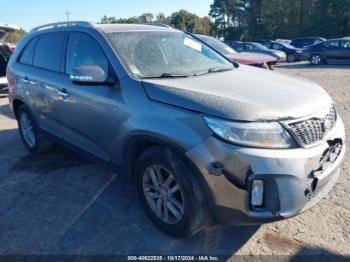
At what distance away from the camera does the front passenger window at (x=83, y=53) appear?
3414mm

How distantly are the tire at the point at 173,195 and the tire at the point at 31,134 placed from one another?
2396 millimetres

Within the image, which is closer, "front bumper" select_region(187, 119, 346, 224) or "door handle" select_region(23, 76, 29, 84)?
"front bumper" select_region(187, 119, 346, 224)

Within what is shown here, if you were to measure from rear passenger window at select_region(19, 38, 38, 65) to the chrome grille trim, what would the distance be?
148 inches

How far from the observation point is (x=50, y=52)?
14.2ft

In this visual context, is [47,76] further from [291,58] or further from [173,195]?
[291,58]

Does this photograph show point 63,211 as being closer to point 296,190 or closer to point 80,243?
point 80,243

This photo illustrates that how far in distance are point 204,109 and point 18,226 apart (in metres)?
2.14

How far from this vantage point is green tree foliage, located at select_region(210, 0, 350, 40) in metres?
41.3

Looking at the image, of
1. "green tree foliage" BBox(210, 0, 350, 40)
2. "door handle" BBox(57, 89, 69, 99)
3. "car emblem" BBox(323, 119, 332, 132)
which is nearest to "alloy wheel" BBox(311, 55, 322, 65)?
"car emblem" BBox(323, 119, 332, 132)

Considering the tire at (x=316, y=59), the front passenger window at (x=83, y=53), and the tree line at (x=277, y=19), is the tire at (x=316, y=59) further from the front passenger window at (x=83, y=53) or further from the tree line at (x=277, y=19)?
the front passenger window at (x=83, y=53)

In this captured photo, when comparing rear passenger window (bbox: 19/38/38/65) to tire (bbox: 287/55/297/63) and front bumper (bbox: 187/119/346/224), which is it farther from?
tire (bbox: 287/55/297/63)

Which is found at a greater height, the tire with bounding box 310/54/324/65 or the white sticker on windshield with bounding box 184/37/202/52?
the white sticker on windshield with bounding box 184/37/202/52

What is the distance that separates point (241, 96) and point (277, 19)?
53664mm

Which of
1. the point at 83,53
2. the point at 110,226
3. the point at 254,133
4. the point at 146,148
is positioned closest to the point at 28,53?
the point at 83,53
